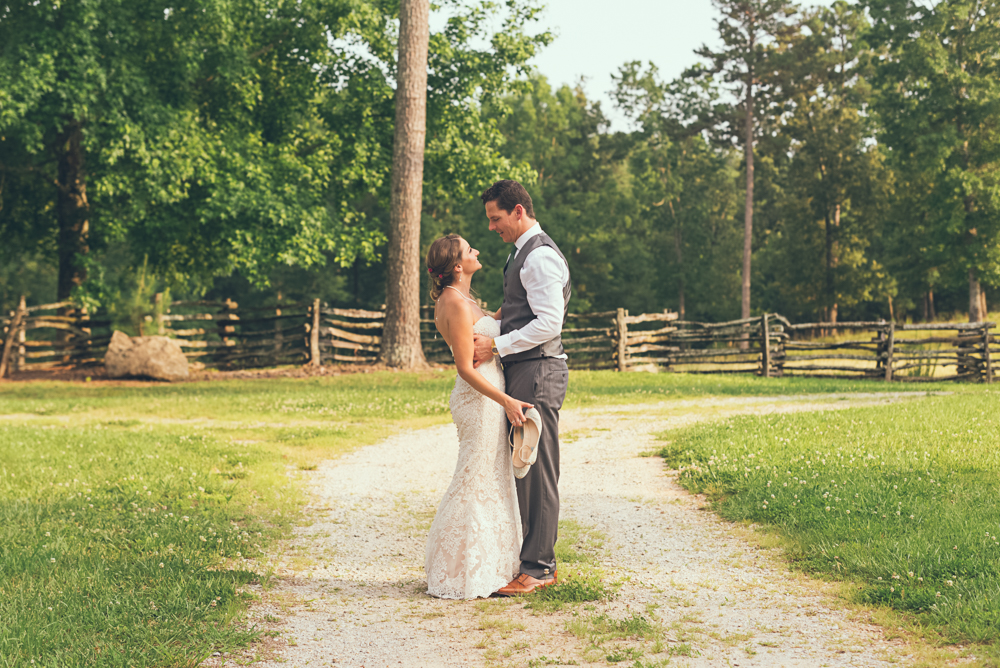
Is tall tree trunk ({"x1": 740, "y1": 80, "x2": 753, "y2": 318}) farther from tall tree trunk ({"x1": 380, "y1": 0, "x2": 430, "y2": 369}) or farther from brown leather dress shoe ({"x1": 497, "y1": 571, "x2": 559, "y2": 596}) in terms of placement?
brown leather dress shoe ({"x1": 497, "y1": 571, "x2": 559, "y2": 596})

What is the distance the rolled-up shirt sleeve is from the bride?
228mm

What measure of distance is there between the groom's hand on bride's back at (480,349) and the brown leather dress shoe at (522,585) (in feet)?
3.80

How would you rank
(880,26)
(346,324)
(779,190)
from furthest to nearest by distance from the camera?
(779,190) → (880,26) → (346,324)

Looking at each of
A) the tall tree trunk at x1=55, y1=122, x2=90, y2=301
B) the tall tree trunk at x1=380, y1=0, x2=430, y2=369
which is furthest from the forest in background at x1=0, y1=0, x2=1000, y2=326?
the tall tree trunk at x1=380, y1=0, x2=430, y2=369

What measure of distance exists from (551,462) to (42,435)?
7.22 m

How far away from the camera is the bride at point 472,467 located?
4.19m

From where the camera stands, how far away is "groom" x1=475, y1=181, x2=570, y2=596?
4.18 m

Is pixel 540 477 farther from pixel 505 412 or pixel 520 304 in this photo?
pixel 520 304

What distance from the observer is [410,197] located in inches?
681

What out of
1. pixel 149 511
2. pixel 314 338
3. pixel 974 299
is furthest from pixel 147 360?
pixel 974 299

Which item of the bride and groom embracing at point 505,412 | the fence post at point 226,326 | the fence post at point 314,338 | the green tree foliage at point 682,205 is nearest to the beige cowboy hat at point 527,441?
the bride and groom embracing at point 505,412

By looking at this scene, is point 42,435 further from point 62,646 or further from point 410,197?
point 410,197

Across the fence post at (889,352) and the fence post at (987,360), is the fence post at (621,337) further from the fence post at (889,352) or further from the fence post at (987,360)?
the fence post at (987,360)

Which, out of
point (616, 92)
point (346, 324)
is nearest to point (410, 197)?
point (346, 324)
